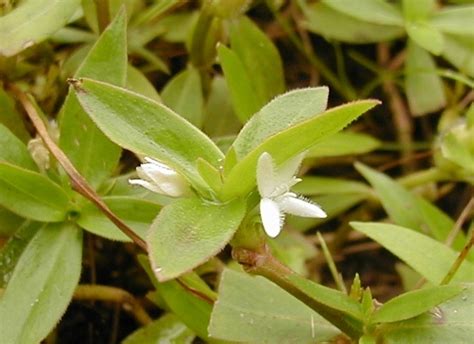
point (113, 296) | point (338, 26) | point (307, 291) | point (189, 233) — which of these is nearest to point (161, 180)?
point (189, 233)

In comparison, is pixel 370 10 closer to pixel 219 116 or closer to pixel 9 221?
pixel 219 116

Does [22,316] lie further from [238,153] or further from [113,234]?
[238,153]

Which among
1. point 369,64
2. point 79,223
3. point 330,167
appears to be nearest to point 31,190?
point 79,223

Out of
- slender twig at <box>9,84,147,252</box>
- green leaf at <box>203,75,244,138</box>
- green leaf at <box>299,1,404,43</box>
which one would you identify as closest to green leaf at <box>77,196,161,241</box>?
slender twig at <box>9,84,147,252</box>

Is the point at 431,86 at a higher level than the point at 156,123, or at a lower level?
lower

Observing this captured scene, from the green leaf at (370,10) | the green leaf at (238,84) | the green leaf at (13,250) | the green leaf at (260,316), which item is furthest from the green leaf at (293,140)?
the green leaf at (370,10)

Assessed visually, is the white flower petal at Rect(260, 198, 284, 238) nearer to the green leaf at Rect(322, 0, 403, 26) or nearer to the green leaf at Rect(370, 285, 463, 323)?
the green leaf at Rect(370, 285, 463, 323)

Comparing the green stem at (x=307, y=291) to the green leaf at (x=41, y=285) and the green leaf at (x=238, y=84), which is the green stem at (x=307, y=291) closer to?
the green leaf at (x=41, y=285)
